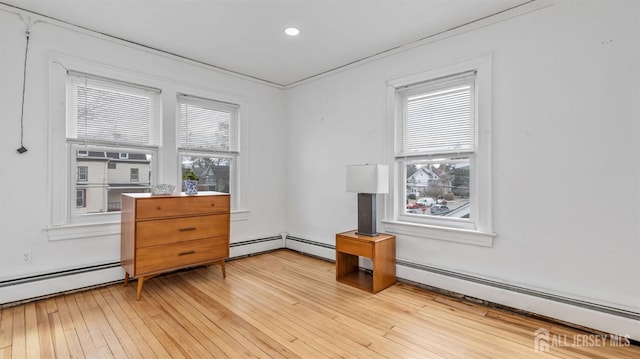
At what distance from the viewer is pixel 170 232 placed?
2.96 m

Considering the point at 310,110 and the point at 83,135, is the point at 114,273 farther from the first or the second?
the point at 310,110

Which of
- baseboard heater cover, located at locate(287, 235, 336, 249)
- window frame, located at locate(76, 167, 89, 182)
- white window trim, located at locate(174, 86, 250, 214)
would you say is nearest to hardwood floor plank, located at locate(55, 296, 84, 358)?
window frame, located at locate(76, 167, 89, 182)

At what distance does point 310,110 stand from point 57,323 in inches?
136

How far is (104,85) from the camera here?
3090mm

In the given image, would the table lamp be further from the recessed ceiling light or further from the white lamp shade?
the recessed ceiling light

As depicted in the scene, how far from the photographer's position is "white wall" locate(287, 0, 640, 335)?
2098 mm

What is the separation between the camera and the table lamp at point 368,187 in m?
3.05

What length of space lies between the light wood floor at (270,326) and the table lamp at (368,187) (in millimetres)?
684

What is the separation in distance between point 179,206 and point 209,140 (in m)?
1.20

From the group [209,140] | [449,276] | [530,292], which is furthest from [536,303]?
[209,140]

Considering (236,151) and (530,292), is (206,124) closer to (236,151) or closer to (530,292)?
(236,151)

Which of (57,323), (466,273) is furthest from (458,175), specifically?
(57,323)

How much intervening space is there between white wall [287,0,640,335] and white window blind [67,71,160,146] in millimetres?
2975

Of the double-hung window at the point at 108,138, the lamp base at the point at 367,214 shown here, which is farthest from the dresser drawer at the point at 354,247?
the double-hung window at the point at 108,138
